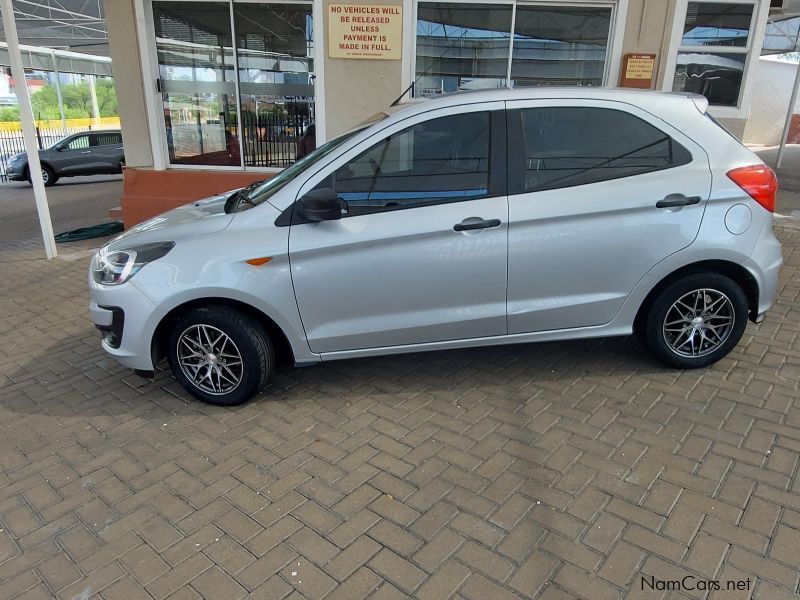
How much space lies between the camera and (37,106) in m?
44.7

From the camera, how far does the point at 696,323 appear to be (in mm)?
3736

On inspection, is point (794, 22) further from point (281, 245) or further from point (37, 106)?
point (37, 106)

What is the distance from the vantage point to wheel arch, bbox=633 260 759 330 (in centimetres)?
362

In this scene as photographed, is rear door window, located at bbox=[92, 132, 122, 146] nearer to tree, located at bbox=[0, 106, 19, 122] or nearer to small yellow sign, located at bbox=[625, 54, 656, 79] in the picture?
small yellow sign, located at bbox=[625, 54, 656, 79]

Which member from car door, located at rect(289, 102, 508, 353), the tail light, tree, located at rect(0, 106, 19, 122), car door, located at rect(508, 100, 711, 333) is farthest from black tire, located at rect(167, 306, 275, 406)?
tree, located at rect(0, 106, 19, 122)

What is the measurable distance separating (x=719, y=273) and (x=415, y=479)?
7.83 feet

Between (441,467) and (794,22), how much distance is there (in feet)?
74.2

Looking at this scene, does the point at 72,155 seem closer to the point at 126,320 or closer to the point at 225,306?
the point at 126,320

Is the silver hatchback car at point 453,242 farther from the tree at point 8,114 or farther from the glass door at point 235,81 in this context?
the tree at point 8,114

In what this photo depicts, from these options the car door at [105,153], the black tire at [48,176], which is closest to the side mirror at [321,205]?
the car door at [105,153]

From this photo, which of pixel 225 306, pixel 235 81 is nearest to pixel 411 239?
pixel 225 306

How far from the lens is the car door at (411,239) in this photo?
10.9ft

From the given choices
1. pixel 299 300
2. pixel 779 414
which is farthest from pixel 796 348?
pixel 299 300

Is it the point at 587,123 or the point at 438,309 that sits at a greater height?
the point at 587,123
